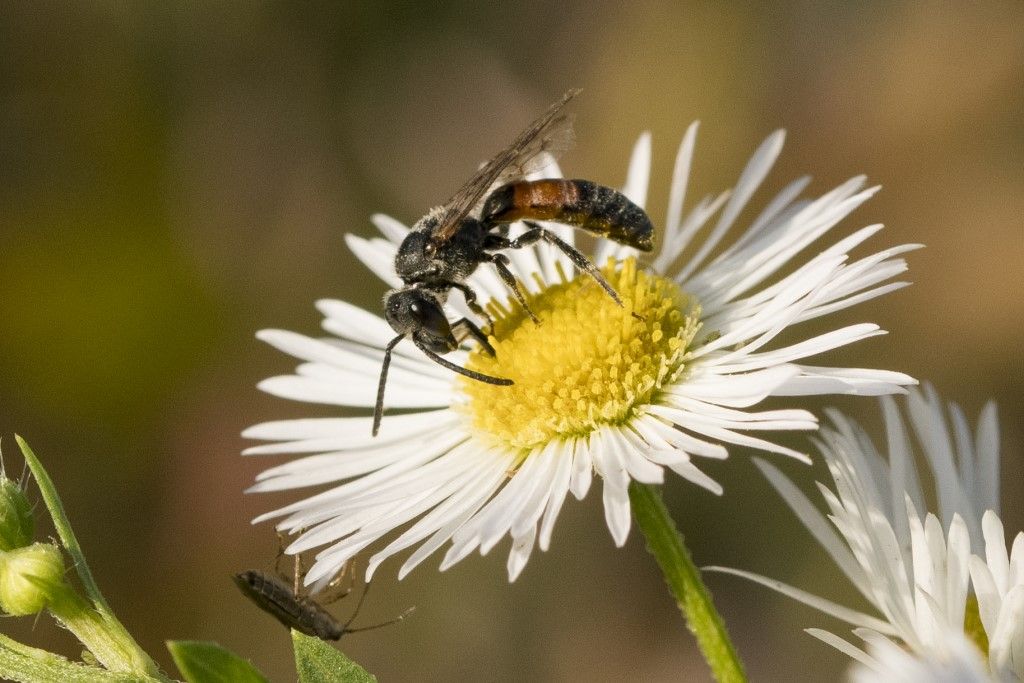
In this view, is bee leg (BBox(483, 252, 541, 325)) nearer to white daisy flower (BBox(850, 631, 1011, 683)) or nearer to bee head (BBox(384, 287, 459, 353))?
bee head (BBox(384, 287, 459, 353))

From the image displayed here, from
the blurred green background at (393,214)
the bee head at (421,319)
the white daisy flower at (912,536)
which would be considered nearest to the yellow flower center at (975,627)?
the white daisy flower at (912,536)

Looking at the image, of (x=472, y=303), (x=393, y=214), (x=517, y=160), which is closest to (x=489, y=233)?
(x=472, y=303)

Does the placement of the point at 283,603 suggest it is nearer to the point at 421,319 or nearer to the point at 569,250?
the point at 421,319

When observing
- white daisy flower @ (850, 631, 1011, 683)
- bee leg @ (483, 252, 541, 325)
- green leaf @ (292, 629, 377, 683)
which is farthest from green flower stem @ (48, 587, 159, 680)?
bee leg @ (483, 252, 541, 325)

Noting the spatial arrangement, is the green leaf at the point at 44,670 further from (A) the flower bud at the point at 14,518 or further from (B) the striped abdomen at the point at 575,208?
(B) the striped abdomen at the point at 575,208

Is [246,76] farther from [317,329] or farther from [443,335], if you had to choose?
[443,335]
